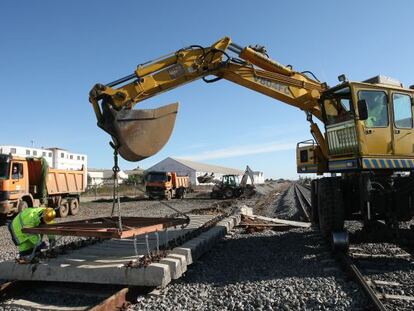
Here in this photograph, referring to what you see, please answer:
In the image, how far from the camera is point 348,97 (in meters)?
8.27

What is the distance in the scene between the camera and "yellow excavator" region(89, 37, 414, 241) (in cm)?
743

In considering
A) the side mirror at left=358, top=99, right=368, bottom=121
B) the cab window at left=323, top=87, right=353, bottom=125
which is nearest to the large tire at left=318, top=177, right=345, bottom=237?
the cab window at left=323, top=87, right=353, bottom=125

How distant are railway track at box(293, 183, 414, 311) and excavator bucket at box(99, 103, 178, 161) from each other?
A: 12.5 ft

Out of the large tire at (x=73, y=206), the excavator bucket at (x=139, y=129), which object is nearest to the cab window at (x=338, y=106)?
the excavator bucket at (x=139, y=129)

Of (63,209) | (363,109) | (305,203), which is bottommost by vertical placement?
(305,203)

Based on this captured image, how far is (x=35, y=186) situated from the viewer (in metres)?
18.7

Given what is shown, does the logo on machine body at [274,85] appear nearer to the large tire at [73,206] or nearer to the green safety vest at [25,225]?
the green safety vest at [25,225]

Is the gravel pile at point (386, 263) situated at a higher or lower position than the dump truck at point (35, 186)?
lower

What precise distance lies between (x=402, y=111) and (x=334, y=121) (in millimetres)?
1280

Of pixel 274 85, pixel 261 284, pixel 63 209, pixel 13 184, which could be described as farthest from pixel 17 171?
pixel 261 284

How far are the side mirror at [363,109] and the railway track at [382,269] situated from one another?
7.05 feet

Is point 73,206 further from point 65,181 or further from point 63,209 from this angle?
point 65,181

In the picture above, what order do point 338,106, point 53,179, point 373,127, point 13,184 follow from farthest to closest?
point 53,179 → point 13,184 → point 338,106 → point 373,127

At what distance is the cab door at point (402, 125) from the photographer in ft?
26.6
